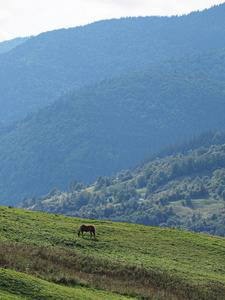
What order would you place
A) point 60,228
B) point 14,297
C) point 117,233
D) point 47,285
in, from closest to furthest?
point 14,297, point 47,285, point 60,228, point 117,233

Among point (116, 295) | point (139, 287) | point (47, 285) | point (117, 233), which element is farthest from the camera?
point (117, 233)

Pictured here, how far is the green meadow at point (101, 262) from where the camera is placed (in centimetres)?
2964

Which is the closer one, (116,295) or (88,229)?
(116,295)

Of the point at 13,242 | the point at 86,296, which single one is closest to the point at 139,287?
the point at 86,296

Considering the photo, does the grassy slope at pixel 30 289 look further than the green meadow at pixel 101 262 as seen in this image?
No

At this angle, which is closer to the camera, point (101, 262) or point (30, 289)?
point (30, 289)

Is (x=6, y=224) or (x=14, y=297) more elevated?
(x=6, y=224)

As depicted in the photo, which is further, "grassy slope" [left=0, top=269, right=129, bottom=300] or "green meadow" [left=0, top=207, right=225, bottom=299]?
"green meadow" [left=0, top=207, right=225, bottom=299]

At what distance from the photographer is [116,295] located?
30.8m

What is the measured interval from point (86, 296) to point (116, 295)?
3264 millimetres

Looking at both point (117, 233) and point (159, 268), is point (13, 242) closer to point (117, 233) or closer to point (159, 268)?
point (159, 268)

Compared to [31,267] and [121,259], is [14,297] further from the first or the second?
[121,259]

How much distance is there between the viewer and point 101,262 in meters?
36.7

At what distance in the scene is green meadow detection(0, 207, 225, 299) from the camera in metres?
29.6
